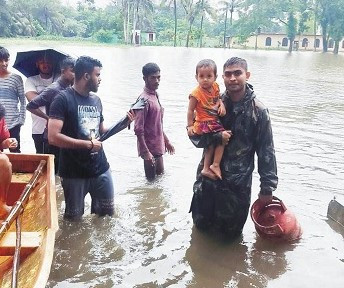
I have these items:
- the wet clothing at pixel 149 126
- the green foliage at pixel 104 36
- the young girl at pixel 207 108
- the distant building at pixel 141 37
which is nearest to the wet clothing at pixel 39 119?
the wet clothing at pixel 149 126

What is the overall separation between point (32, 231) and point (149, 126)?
2.62m

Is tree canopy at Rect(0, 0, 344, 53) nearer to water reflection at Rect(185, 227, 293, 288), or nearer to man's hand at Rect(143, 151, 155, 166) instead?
man's hand at Rect(143, 151, 155, 166)

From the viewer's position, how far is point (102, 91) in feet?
56.6

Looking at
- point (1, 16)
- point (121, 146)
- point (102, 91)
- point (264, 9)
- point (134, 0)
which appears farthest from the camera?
point (264, 9)

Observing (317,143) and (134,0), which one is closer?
(317,143)

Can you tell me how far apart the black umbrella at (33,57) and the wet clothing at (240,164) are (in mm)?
2460

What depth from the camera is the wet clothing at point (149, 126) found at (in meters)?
6.07

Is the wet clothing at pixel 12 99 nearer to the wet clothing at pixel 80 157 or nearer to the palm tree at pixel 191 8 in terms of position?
the wet clothing at pixel 80 157

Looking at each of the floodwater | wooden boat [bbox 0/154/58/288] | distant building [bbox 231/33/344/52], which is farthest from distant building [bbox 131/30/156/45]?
wooden boat [bbox 0/154/58/288]

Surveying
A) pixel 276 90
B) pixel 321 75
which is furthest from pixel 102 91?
pixel 321 75

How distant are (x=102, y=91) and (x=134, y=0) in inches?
2005

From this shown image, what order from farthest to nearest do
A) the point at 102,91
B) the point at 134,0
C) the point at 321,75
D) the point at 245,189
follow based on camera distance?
1. the point at 134,0
2. the point at 321,75
3. the point at 102,91
4. the point at 245,189

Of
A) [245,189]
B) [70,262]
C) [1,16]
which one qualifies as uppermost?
[1,16]

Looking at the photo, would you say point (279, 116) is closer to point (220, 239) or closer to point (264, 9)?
point (220, 239)
